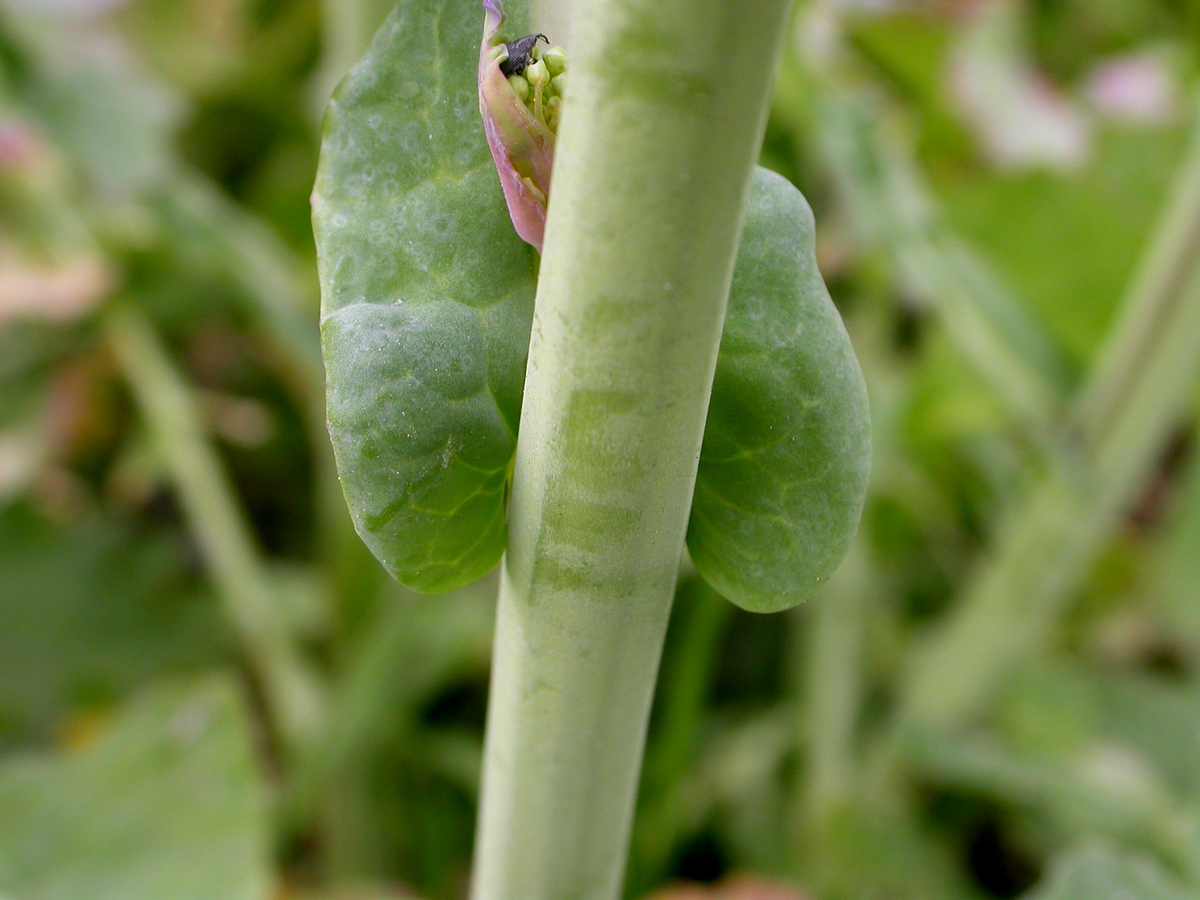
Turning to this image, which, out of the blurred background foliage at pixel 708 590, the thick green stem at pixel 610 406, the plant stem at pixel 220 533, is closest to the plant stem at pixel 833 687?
the blurred background foliage at pixel 708 590

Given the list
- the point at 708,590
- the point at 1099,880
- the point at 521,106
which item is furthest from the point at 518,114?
the point at 708,590

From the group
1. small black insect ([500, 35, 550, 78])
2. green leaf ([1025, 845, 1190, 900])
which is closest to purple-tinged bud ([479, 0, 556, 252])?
small black insect ([500, 35, 550, 78])

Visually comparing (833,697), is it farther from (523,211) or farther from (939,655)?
(523,211)

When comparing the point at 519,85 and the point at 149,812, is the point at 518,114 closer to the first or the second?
the point at 519,85

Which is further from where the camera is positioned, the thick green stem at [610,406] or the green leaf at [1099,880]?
the green leaf at [1099,880]

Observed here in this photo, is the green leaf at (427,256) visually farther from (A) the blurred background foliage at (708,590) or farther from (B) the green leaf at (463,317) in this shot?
(A) the blurred background foliage at (708,590)

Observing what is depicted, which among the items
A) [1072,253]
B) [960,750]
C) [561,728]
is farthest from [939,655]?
[561,728]
